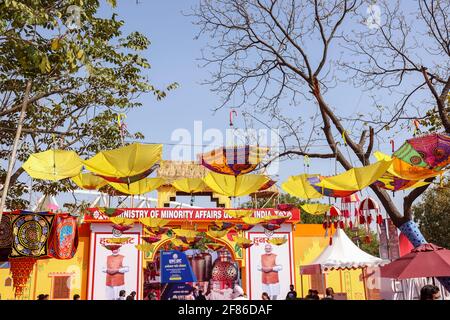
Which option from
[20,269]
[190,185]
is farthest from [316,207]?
[20,269]

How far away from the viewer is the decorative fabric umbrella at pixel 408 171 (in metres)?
7.33

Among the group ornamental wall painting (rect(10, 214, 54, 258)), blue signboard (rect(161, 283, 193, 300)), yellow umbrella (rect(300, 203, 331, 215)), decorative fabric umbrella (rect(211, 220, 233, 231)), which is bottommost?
blue signboard (rect(161, 283, 193, 300))

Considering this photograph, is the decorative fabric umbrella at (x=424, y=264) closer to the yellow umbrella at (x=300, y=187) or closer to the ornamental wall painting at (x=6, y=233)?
the yellow umbrella at (x=300, y=187)

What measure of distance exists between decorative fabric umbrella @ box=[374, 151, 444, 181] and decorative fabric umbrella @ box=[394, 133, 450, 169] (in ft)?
0.27

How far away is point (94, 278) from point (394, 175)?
49.2ft

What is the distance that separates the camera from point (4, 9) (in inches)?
262

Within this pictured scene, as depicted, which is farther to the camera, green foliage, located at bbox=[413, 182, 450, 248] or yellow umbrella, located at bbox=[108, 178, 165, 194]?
green foliage, located at bbox=[413, 182, 450, 248]

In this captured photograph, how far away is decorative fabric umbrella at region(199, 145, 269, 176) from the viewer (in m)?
8.77

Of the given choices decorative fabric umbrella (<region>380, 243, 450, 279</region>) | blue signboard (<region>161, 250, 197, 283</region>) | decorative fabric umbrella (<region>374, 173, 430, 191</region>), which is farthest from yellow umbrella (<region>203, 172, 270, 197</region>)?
blue signboard (<region>161, 250, 197, 283</region>)

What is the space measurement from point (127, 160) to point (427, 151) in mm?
4852

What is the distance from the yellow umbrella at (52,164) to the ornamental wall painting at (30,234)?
2.62 metres

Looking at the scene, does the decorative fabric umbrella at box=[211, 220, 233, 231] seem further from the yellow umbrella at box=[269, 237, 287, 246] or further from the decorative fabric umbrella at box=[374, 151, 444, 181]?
the decorative fabric umbrella at box=[374, 151, 444, 181]
